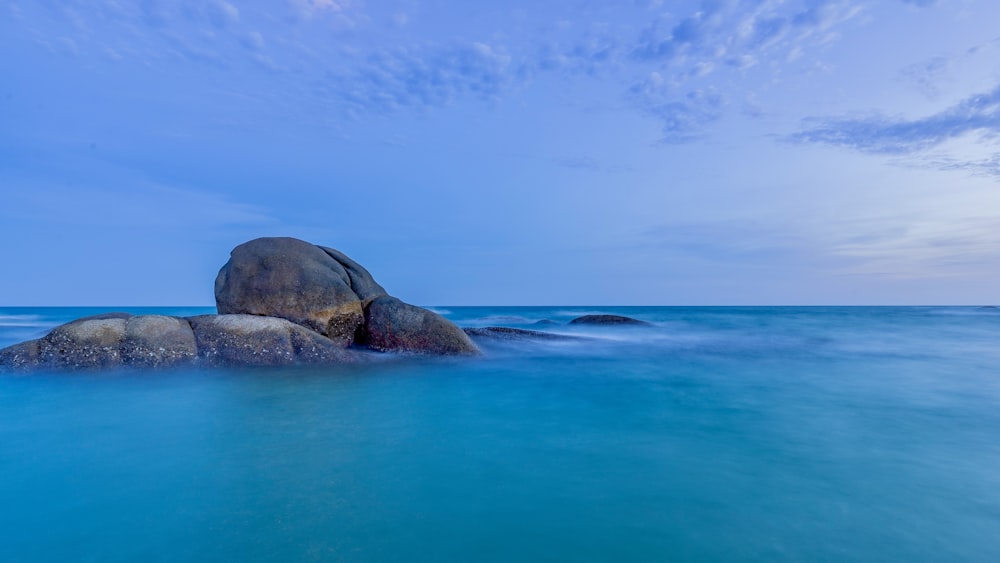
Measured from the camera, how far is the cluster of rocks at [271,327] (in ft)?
34.2

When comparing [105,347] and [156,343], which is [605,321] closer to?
[156,343]

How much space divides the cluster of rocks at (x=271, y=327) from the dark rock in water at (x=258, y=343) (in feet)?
0.06

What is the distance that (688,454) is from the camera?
5938 millimetres

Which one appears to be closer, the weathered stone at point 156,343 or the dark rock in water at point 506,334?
the weathered stone at point 156,343

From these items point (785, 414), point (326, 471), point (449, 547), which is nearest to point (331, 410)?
point (326, 471)

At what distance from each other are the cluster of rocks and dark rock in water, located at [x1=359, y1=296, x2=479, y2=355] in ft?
0.08

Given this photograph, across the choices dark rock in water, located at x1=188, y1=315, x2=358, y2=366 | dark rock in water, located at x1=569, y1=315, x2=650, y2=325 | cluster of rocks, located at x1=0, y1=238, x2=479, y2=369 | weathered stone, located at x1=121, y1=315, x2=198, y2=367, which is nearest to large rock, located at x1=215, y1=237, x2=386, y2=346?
cluster of rocks, located at x1=0, y1=238, x2=479, y2=369

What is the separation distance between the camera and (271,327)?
11.3 metres

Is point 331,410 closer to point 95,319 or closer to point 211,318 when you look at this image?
point 211,318

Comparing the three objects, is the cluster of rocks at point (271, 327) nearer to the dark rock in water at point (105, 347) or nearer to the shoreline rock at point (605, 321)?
the dark rock in water at point (105, 347)

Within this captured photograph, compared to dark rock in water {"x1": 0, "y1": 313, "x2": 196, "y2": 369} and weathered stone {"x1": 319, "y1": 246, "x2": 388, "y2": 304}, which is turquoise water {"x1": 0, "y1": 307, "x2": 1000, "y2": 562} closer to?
dark rock in water {"x1": 0, "y1": 313, "x2": 196, "y2": 369}

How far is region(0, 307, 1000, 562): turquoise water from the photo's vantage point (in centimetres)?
390

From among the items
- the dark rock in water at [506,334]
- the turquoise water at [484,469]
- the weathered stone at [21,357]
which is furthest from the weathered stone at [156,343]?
the dark rock in water at [506,334]

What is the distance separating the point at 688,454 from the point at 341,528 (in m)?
3.77
